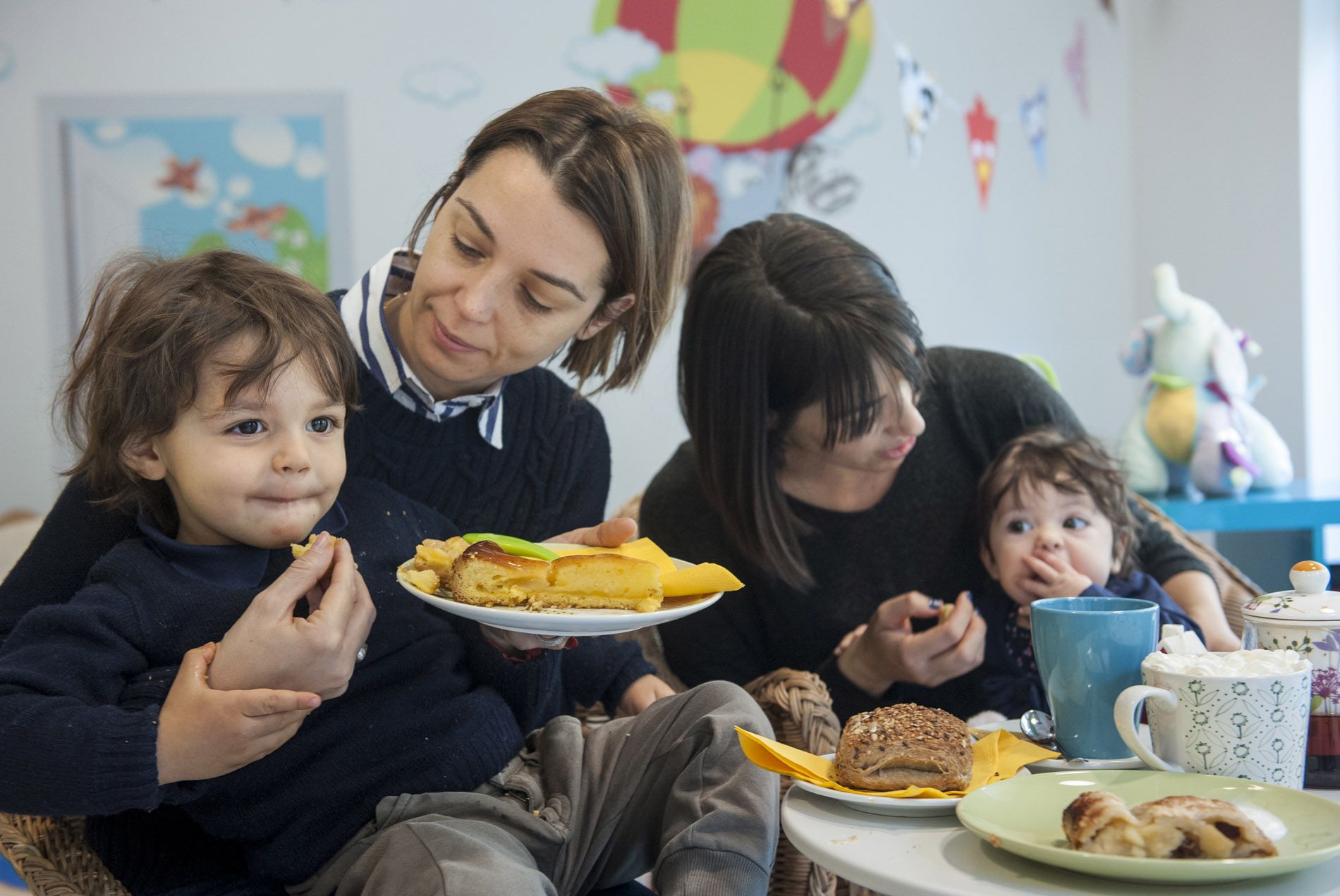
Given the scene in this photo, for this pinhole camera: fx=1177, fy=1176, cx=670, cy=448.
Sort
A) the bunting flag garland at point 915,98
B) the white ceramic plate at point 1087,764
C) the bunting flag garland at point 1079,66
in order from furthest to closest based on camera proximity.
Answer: the bunting flag garland at point 1079,66, the bunting flag garland at point 915,98, the white ceramic plate at point 1087,764

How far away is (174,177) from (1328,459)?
3.14 meters

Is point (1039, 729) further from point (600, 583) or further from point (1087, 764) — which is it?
point (600, 583)

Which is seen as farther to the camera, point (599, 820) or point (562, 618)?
point (599, 820)

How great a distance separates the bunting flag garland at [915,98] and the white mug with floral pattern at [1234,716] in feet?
8.64

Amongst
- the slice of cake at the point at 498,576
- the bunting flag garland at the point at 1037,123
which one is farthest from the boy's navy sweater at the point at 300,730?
the bunting flag garland at the point at 1037,123

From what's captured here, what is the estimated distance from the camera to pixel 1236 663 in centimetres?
90

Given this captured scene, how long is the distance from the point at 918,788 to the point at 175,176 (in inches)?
91.3

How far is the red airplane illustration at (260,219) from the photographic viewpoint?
8.65 feet

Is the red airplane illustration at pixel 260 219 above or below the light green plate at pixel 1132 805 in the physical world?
above

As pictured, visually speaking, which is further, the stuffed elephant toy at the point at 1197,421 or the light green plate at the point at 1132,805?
the stuffed elephant toy at the point at 1197,421

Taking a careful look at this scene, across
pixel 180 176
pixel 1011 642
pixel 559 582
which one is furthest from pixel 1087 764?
pixel 180 176

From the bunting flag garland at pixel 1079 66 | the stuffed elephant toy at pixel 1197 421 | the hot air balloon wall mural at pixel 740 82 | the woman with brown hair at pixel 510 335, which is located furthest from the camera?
the bunting flag garland at pixel 1079 66

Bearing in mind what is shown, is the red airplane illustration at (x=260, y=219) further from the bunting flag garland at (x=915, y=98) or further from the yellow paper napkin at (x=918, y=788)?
the yellow paper napkin at (x=918, y=788)

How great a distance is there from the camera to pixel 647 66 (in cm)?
293
